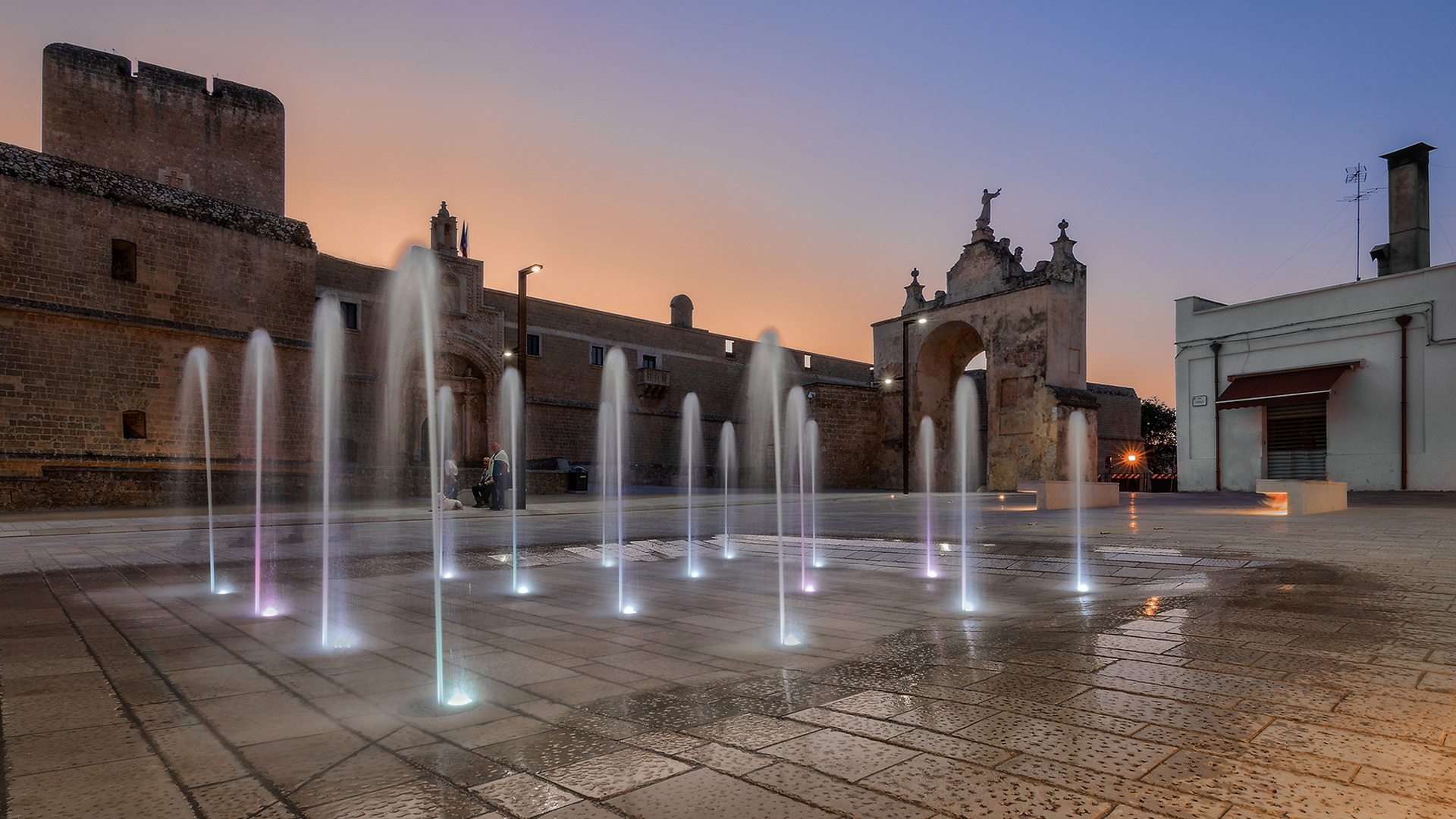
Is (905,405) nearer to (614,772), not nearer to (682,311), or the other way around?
(682,311)

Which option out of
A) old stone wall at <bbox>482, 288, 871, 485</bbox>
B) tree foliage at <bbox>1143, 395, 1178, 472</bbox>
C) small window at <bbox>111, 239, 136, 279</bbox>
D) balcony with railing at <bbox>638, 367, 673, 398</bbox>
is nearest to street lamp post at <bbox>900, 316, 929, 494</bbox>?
old stone wall at <bbox>482, 288, 871, 485</bbox>

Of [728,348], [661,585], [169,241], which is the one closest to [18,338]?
[169,241]

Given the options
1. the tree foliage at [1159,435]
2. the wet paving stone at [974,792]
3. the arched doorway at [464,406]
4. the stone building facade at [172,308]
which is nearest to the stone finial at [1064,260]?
the stone building facade at [172,308]

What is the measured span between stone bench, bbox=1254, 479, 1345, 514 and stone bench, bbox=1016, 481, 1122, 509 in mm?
2458

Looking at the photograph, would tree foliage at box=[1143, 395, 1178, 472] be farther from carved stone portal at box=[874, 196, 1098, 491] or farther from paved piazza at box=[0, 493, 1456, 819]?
paved piazza at box=[0, 493, 1456, 819]

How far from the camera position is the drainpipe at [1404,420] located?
18.4m

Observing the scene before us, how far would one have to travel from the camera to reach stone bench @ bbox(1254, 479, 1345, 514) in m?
11.3

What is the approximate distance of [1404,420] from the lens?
1856 cm

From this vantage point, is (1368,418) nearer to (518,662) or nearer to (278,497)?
(518,662)

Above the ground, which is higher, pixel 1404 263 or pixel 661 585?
pixel 1404 263

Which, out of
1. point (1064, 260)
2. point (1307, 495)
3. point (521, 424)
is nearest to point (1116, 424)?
point (1064, 260)

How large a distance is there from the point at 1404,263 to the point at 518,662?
90.8 feet

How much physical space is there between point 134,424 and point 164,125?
1201 cm

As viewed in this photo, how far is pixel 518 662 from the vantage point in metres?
3.66
